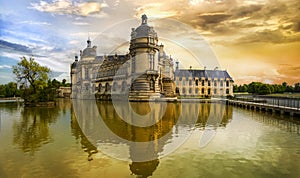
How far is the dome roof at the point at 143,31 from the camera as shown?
56656 millimetres

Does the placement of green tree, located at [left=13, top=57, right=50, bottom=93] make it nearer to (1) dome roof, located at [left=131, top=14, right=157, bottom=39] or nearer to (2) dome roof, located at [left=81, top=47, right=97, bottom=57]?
(1) dome roof, located at [left=131, top=14, right=157, bottom=39]

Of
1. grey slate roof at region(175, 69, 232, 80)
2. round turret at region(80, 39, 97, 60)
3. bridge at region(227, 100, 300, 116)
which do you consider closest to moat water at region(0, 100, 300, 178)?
bridge at region(227, 100, 300, 116)

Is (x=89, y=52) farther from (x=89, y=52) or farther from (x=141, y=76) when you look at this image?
(x=141, y=76)

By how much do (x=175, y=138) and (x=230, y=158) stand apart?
4.64 m

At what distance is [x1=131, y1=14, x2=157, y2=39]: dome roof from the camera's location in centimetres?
5666

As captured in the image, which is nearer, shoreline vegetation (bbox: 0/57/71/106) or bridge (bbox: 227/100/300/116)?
bridge (bbox: 227/100/300/116)

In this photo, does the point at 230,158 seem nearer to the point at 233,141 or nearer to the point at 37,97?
the point at 233,141

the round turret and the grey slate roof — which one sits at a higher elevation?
the round turret

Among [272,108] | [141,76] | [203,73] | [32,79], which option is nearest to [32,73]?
[32,79]

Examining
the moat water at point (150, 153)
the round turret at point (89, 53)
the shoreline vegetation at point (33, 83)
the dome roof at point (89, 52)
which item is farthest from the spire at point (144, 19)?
the moat water at point (150, 153)

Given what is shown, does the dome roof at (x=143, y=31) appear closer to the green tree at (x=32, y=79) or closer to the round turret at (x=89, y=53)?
the green tree at (x=32, y=79)

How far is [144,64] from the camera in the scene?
56875mm

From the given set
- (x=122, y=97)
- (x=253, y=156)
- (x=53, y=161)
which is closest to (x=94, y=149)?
(x=53, y=161)

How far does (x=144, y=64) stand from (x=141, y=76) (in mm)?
2808
